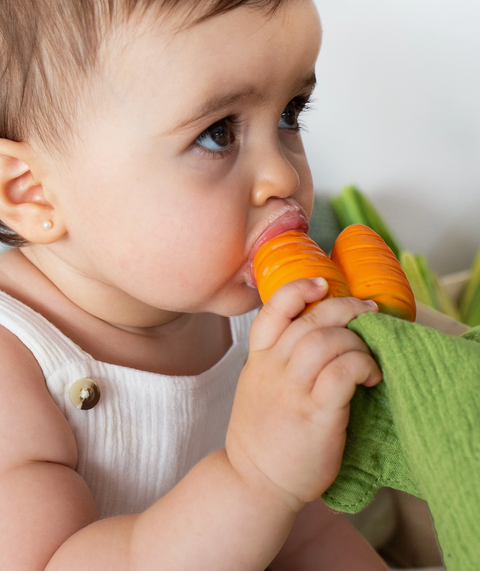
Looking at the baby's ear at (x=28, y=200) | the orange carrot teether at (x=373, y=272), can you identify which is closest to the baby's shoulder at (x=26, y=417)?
the baby's ear at (x=28, y=200)

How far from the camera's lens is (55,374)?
28.3 inches

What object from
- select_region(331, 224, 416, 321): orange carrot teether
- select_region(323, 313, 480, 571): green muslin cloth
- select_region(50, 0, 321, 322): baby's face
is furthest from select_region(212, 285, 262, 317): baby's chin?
select_region(323, 313, 480, 571): green muslin cloth

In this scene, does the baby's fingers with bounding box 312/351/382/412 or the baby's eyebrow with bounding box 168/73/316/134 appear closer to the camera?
the baby's fingers with bounding box 312/351/382/412

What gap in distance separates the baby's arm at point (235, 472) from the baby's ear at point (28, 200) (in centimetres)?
17

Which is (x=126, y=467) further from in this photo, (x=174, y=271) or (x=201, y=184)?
(x=201, y=184)

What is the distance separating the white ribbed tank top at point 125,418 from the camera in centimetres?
73

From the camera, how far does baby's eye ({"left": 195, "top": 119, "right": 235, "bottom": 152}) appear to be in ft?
2.13

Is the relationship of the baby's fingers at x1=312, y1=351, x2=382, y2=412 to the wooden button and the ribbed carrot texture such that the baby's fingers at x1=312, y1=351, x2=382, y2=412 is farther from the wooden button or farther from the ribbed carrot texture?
the wooden button

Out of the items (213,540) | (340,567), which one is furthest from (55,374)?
(340,567)

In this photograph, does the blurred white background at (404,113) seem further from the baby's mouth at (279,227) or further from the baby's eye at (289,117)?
the baby's mouth at (279,227)

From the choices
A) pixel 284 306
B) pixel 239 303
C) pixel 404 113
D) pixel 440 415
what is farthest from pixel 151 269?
pixel 404 113

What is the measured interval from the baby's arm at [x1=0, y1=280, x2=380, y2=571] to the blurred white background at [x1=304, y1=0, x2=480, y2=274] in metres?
0.88

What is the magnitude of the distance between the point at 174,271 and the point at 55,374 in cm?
19

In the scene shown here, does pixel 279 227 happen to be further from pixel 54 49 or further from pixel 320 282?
pixel 54 49
